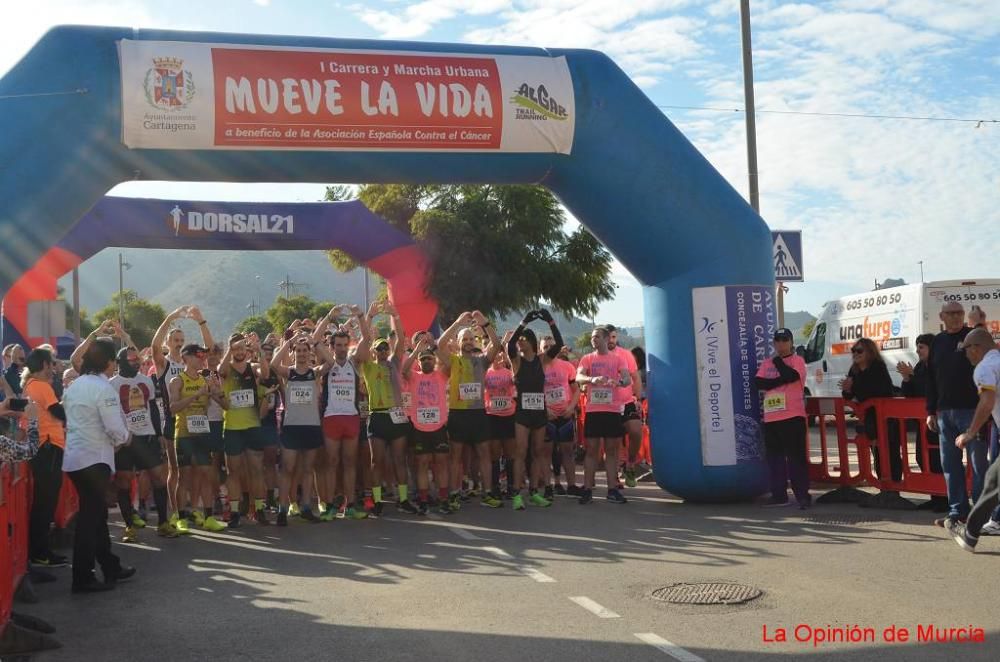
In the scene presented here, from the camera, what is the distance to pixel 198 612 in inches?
276

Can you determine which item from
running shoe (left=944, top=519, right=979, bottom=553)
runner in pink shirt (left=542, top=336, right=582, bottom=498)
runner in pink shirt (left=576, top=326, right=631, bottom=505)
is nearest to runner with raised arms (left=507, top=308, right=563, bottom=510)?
runner in pink shirt (left=542, top=336, right=582, bottom=498)

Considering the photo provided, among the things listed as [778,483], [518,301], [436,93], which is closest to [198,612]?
[436,93]

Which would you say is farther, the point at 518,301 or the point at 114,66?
the point at 518,301

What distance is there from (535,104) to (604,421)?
367cm

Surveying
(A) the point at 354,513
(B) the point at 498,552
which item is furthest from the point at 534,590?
(A) the point at 354,513

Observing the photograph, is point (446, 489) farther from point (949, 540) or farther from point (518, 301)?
point (518, 301)

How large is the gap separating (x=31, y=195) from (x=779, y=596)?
22.6 feet

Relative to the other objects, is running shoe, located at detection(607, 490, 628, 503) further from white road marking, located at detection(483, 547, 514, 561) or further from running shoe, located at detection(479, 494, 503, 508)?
A: white road marking, located at detection(483, 547, 514, 561)

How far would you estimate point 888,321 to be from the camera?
794 inches

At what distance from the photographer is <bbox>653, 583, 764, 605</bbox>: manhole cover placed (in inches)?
268

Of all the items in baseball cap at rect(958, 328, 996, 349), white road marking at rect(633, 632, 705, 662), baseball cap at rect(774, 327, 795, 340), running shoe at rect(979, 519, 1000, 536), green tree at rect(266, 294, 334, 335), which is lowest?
white road marking at rect(633, 632, 705, 662)

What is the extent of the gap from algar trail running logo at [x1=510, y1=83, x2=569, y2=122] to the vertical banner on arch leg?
2.44 metres

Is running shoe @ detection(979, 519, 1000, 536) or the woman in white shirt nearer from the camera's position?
the woman in white shirt

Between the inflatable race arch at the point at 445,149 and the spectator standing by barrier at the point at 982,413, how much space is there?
123 inches
